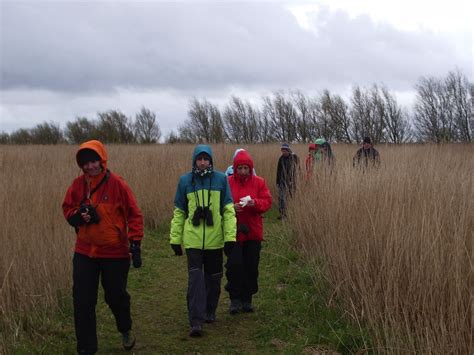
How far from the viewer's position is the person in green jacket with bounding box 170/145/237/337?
4.23 metres

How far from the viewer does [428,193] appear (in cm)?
454

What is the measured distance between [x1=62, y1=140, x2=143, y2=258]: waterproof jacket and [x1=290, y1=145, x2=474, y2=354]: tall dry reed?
6.01 ft

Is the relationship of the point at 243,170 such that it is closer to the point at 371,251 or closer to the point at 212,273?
the point at 212,273

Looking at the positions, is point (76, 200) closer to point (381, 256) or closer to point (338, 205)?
point (381, 256)

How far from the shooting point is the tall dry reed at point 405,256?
3.18 metres

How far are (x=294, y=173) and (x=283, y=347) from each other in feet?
17.4

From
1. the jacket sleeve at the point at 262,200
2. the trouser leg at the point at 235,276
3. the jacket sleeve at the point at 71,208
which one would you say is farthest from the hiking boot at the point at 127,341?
the jacket sleeve at the point at 262,200

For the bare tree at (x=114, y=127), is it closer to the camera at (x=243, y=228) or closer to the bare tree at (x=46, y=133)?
the bare tree at (x=46, y=133)

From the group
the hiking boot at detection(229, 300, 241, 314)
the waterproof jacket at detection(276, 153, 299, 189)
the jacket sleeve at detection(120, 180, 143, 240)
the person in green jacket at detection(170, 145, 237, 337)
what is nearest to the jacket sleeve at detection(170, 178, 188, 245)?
the person in green jacket at detection(170, 145, 237, 337)

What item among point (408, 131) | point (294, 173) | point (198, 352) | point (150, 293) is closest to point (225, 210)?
point (198, 352)

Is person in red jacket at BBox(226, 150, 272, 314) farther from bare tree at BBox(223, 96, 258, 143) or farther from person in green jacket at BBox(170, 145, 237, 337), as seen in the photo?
bare tree at BBox(223, 96, 258, 143)

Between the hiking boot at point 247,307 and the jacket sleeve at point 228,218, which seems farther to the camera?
the hiking boot at point 247,307

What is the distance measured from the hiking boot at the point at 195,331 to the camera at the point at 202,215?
894mm

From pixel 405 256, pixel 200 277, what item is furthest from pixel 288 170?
pixel 405 256
